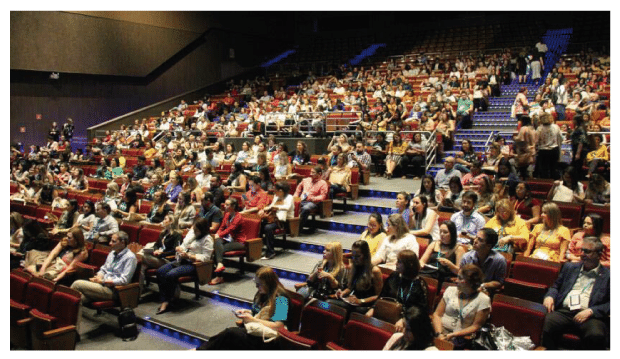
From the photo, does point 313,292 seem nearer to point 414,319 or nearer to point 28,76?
point 414,319

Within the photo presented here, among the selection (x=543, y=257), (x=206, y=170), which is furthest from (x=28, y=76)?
(x=543, y=257)

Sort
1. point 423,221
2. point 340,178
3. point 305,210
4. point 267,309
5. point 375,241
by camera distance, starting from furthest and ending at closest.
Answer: point 340,178 → point 305,210 → point 423,221 → point 375,241 → point 267,309

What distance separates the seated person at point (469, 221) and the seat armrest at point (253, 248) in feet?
7.10

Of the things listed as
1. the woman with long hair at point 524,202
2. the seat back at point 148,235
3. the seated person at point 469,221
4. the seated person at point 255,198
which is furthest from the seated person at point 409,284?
the seat back at point 148,235

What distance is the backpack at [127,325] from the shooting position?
448cm

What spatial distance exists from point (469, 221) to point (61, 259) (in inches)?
161

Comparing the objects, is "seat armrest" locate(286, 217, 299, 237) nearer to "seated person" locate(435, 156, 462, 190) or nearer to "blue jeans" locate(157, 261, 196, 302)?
"blue jeans" locate(157, 261, 196, 302)

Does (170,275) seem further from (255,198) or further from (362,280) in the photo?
(362,280)

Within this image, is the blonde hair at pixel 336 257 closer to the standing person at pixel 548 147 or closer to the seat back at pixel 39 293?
the seat back at pixel 39 293

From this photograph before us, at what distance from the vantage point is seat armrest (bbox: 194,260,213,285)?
5.03 meters

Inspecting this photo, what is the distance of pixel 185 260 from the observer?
509 centimetres

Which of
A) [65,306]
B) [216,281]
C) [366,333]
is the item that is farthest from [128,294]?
[366,333]

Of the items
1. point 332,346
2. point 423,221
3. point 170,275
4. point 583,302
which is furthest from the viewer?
point 423,221

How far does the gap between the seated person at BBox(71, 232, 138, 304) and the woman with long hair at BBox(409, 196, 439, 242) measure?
2.70 metres
